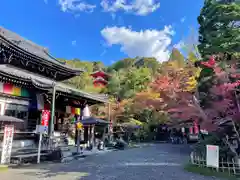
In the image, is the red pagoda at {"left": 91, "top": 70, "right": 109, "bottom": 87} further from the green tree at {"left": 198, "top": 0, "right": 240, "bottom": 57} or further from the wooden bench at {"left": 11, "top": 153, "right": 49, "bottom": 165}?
the wooden bench at {"left": 11, "top": 153, "right": 49, "bottom": 165}

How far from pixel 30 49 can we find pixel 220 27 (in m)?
14.5

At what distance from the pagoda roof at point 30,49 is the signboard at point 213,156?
1024 centimetres

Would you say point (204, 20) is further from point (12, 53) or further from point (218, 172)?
point (12, 53)

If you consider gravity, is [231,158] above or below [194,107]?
below

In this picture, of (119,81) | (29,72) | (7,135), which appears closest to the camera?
(7,135)

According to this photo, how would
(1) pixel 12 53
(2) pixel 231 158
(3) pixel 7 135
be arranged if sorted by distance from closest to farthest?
(2) pixel 231 158 < (3) pixel 7 135 < (1) pixel 12 53

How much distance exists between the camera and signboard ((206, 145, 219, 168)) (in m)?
7.84

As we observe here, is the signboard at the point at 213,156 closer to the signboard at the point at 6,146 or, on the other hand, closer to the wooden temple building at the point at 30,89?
the wooden temple building at the point at 30,89

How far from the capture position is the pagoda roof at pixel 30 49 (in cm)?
1075

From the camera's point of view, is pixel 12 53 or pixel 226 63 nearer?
pixel 226 63

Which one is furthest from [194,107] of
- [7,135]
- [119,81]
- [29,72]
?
[119,81]

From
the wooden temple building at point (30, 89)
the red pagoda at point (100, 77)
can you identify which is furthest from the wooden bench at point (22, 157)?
the red pagoda at point (100, 77)

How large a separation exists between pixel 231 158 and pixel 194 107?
98.5 inches

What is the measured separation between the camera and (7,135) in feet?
29.7
